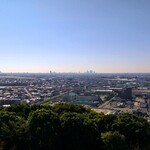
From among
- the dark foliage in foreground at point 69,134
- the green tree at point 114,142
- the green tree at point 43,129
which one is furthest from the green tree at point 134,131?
the green tree at point 43,129

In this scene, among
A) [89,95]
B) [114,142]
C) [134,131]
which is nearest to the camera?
[114,142]

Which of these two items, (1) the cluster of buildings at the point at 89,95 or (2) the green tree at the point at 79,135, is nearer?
(2) the green tree at the point at 79,135

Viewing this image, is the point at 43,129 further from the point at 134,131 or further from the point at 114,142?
the point at 134,131

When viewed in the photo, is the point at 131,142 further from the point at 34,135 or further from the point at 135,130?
the point at 34,135

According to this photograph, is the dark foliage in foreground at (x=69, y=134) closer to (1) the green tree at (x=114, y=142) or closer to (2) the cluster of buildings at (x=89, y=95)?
(1) the green tree at (x=114, y=142)

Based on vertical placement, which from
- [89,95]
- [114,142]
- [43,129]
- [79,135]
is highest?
[43,129]

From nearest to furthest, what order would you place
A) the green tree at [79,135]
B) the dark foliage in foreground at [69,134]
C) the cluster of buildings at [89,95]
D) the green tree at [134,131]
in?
1. the dark foliage in foreground at [69,134]
2. the green tree at [79,135]
3. the green tree at [134,131]
4. the cluster of buildings at [89,95]

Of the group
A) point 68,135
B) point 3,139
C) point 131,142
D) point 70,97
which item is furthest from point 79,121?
point 70,97

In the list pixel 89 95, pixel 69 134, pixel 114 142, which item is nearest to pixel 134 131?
pixel 114 142
